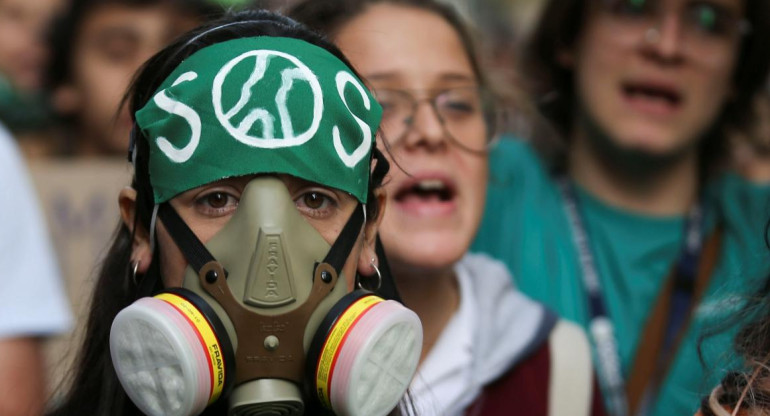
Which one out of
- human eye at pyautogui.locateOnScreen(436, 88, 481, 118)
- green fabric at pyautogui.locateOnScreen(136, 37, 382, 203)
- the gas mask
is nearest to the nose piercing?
human eye at pyautogui.locateOnScreen(436, 88, 481, 118)

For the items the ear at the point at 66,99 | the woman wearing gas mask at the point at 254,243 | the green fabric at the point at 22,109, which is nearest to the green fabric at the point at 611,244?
the woman wearing gas mask at the point at 254,243

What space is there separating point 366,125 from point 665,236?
2.00m

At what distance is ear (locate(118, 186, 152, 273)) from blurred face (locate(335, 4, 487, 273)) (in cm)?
92

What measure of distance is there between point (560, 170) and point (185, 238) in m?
2.27

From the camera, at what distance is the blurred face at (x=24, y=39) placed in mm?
5055

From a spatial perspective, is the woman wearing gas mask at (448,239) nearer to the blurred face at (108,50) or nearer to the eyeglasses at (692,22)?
the eyeglasses at (692,22)

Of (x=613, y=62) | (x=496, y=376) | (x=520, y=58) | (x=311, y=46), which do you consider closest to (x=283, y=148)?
(x=311, y=46)

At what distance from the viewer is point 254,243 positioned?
2.12 m

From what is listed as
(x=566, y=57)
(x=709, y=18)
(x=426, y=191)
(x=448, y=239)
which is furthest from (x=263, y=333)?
(x=566, y=57)

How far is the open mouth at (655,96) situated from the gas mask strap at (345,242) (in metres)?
1.91

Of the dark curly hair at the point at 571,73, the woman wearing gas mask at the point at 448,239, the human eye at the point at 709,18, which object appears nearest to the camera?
the woman wearing gas mask at the point at 448,239

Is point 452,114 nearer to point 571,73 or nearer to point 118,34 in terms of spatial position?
point 571,73

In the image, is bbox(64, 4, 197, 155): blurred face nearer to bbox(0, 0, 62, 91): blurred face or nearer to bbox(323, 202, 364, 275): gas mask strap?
bbox(0, 0, 62, 91): blurred face

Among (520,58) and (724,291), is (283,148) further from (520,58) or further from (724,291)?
(520,58)
